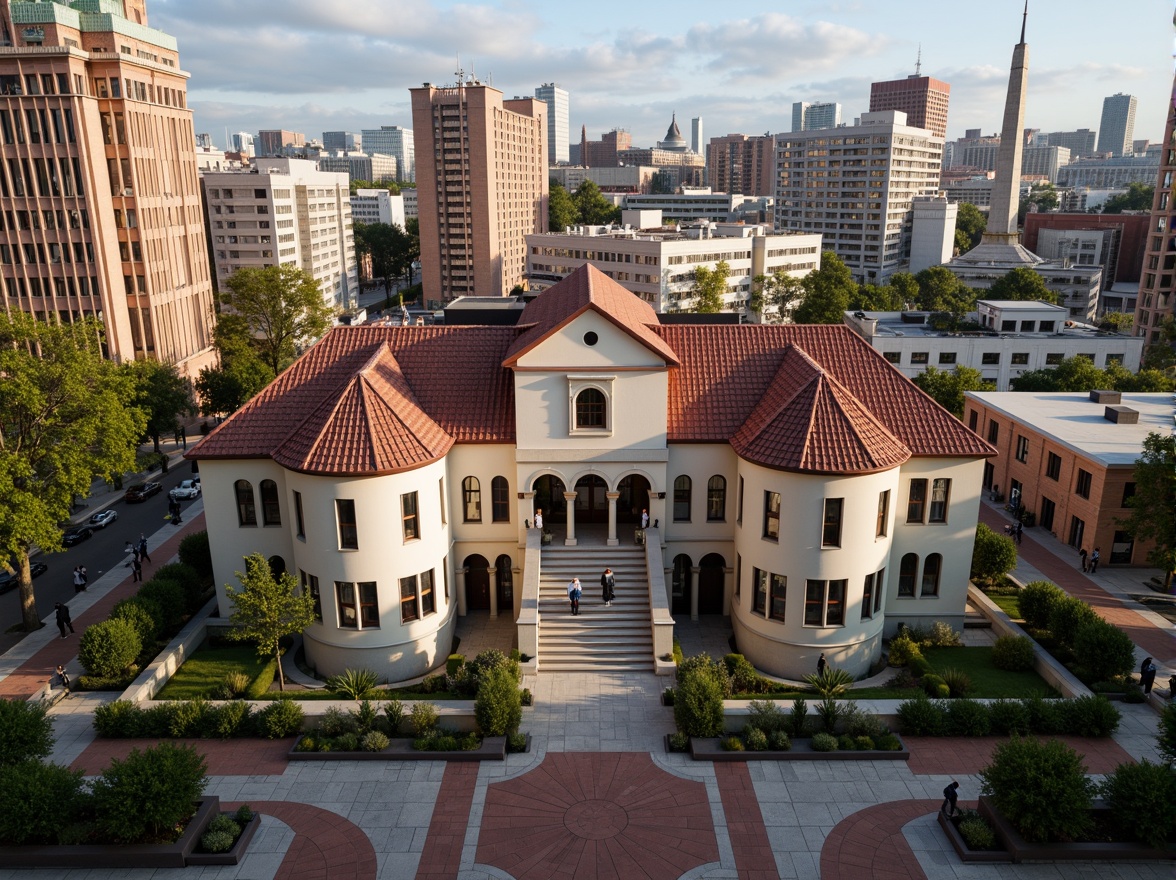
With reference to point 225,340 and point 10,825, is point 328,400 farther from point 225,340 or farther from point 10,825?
point 225,340

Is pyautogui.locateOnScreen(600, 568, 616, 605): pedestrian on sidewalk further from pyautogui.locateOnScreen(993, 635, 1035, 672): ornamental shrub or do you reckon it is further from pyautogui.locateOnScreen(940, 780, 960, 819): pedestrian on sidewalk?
pyautogui.locateOnScreen(993, 635, 1035, 672): ornamental shrub

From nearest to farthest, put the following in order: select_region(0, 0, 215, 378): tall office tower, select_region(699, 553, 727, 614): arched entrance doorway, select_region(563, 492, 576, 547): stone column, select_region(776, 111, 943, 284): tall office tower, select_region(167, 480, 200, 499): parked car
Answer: select_region(563, 492, 576, 547): stone column < select_region(699, 553, 727, 614): arched entrance doorway < select_region(167, 480, 200, 499): parked car < select_region(0, 0, 215, 378): tall office tower < select_region(776, 111, 943, 284): tall office tower

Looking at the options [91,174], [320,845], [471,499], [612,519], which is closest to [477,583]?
[471,499]

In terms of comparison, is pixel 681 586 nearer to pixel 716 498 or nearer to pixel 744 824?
pixel 716 498

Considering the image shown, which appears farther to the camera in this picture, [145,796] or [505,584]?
[505,584]

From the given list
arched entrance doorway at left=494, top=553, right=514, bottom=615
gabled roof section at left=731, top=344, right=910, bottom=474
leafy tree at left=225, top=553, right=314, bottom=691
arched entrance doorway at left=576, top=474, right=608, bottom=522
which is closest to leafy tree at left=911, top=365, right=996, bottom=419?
gabled roof section at left=731, top=344, right=910, bottom=474

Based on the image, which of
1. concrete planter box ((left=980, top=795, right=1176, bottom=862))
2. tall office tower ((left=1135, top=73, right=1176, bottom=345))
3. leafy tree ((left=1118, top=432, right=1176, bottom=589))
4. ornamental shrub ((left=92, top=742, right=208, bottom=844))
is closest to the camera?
ornamental shrub ((left=92, top=742, right=208, bottom=844))
